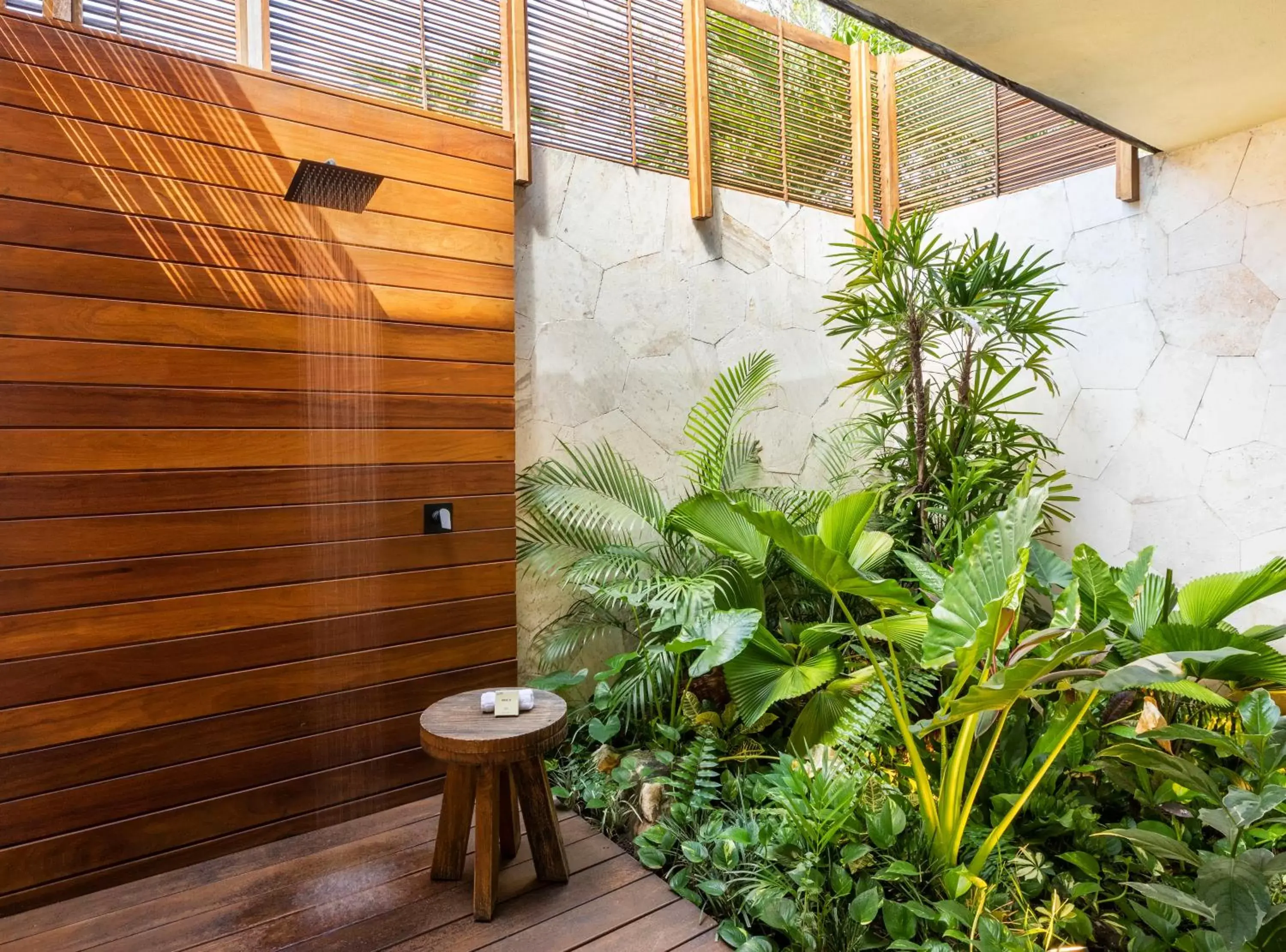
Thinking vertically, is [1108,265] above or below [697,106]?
below

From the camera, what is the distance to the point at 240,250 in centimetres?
252

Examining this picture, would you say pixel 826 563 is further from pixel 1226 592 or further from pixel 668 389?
pixel 668 389

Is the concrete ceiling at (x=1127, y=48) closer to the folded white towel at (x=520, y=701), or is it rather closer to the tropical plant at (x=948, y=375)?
the tropical plant at (x=948, y=375)

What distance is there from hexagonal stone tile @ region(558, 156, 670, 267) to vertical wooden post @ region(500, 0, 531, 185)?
28 centimetres

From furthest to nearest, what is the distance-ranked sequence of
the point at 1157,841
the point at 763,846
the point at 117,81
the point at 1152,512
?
the point at 1152,512 < the point at 117,81 < the point at 763,846 < the point at 1157,841

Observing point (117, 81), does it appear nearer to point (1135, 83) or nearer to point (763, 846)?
point (763, 846)

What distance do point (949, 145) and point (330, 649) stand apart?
13.6 feet

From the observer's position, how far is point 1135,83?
2812mm

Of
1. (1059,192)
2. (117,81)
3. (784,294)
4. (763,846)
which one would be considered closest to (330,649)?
(763,846)

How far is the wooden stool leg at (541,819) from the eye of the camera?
222 cm

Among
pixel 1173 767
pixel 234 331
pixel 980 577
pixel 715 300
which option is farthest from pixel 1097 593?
pixel 234 331

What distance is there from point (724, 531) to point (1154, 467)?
7.20ft

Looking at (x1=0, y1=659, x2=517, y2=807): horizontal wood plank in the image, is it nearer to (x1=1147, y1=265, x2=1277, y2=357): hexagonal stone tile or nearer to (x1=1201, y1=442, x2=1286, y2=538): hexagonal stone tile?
(x1=1201, y1=442, x2=1286, y2=538): hexagonal stone tile

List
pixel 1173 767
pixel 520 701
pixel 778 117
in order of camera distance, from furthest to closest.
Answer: pixel 778 117, pixel 520 701, pixel 1173 767
